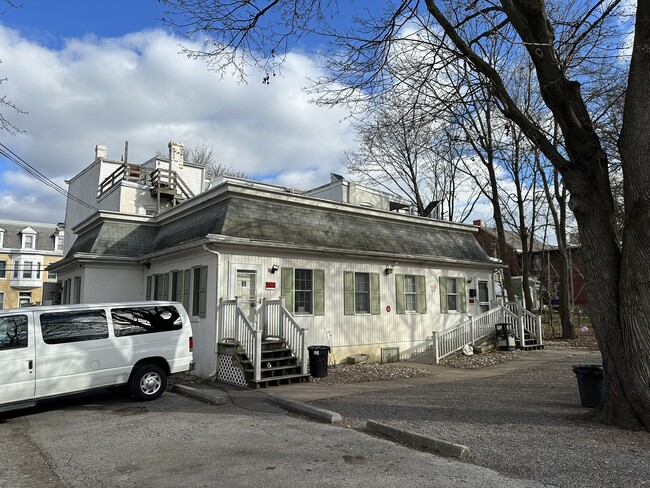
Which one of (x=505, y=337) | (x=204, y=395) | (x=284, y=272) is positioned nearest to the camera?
(x=204, y=395)

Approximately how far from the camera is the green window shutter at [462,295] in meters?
18.4

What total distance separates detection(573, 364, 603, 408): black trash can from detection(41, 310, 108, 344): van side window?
8717mm

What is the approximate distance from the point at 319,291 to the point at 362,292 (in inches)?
70.2

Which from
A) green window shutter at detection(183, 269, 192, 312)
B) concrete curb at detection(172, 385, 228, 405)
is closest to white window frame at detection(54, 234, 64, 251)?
green window shutter at detection(183, 269, 192, 312)

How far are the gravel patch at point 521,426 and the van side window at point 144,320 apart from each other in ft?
12.0

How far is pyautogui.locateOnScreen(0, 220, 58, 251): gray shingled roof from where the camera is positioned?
49.2 metres

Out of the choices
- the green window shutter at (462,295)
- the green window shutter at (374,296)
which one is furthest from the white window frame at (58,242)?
the green window shutter at (462,295)

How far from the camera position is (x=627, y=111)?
23.6 feet

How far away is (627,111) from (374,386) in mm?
7352

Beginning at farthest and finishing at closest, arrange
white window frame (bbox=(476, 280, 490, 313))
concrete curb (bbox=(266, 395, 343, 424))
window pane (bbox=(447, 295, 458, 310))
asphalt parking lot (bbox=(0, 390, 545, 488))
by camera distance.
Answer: white window frame (bbox=(476, 280, 490, 313)) < window pane (bbox=(447, 295, 458, 310)) < concrete curb (bbox=(266, 395, 343, 424)) < asphalt parking lot (bbox=(0, 390, 545, 488))

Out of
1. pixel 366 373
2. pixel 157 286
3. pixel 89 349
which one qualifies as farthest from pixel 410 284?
pixel 89 349

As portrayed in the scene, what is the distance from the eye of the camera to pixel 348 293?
14.8 m

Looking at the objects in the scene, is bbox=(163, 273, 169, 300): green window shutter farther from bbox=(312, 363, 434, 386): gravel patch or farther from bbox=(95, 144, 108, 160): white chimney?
bbox=(95, 144, 108, 160): white chimney

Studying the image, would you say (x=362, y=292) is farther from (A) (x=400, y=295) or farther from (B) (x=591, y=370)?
(B) (x=591, y=370)
